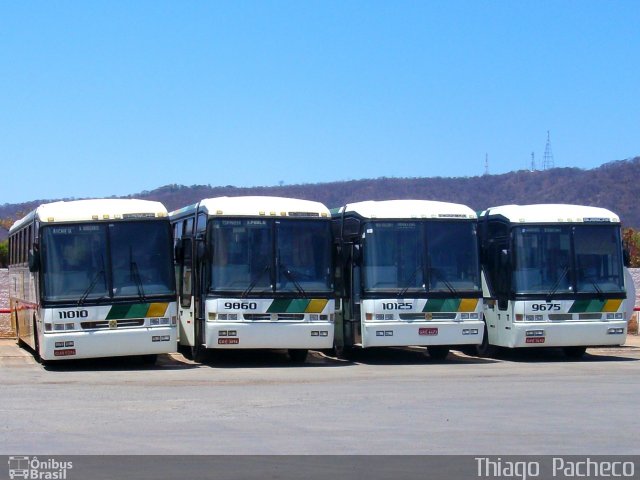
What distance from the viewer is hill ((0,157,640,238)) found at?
7969cm

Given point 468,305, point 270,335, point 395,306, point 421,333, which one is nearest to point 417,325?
point 421,333

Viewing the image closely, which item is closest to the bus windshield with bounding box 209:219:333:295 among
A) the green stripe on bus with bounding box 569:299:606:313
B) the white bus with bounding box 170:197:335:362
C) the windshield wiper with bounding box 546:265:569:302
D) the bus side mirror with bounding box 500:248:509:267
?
the white bus with bounding box 170:197:335:362

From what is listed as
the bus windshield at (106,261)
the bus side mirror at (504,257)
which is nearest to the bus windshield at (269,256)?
the bus windshield at (106,261)

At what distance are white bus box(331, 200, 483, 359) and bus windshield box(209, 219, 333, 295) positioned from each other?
2.75 ft

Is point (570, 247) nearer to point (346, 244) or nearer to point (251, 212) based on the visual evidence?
point (346, 244)

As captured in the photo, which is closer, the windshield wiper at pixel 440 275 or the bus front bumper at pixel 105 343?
the bus front bumper at pixel 105 343

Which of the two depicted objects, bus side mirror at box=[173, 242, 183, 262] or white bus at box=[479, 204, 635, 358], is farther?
white bus at box=[479, 204, 635, 358]

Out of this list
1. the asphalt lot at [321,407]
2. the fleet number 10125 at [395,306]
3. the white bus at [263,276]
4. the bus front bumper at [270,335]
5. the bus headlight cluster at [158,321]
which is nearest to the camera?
the asphalt lot at [321,407]

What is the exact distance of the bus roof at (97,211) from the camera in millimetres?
19109

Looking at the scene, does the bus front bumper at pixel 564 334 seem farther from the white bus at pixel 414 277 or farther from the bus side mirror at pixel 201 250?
the bus side mirror at pixel 201 250

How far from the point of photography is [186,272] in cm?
2122

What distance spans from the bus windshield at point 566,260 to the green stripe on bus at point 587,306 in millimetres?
194

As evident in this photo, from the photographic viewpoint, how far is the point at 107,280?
62.2 feet

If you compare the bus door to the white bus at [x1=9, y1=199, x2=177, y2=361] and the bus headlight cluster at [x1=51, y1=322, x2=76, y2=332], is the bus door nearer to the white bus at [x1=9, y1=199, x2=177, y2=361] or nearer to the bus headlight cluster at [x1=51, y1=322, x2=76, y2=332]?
the white bus at [x1=9, y1=199, x2=177, y2=361]
